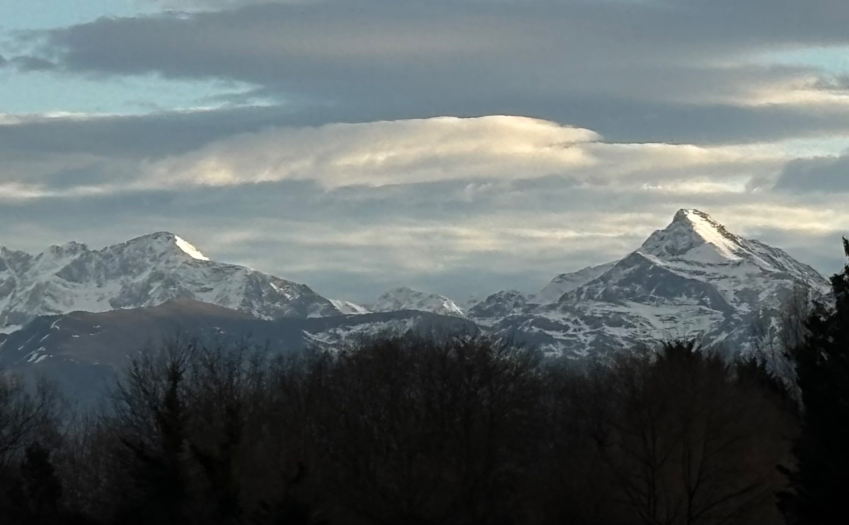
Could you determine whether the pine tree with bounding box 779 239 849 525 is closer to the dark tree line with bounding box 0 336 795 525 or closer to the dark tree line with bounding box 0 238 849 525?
the dark tree line with bounding box 0 238 849 525

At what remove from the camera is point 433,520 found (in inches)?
2945

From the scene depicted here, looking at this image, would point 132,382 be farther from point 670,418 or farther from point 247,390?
point 670,418

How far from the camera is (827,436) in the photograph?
2071 inches

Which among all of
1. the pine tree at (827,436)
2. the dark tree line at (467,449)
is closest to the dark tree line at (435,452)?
the dark tree line at (467,449)

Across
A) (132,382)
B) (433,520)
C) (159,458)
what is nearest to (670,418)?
(433,520)

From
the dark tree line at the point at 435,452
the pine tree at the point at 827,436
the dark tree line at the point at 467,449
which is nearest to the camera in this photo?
the pine tree at the point at 827,436

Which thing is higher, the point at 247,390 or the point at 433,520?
the point at 247,390

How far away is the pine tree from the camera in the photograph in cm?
5109

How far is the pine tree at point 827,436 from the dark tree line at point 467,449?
0.08m

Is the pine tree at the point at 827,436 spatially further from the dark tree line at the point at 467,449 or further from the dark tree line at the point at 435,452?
the dark tree line at the point at 435,452

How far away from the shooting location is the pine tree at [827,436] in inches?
2012

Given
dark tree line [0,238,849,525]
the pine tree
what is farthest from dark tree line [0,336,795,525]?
the pine tree

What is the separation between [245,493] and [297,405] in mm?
38452

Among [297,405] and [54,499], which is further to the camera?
[297,405]
